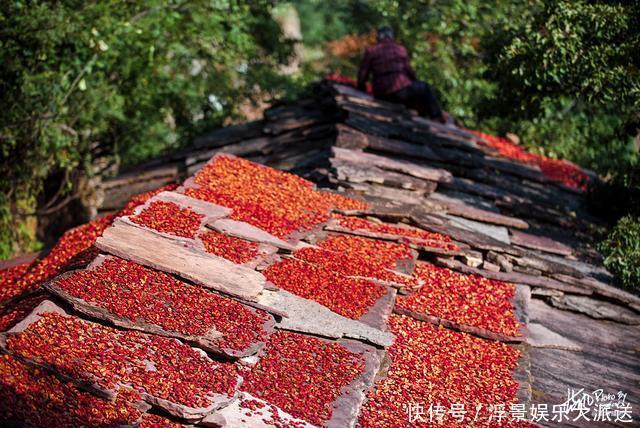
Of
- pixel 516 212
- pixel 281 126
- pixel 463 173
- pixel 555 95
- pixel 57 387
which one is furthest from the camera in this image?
pixel 281 126

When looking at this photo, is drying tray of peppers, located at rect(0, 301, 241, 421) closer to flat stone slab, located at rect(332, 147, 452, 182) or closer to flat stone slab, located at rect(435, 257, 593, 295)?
flat stone slab, located at rect(435, 257, 593, 295)

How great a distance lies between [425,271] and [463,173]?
12.4 feet

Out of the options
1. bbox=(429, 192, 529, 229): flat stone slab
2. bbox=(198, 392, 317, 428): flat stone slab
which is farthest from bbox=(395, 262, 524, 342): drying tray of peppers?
bbox=(198, 392, 317, 428): flat stone slab

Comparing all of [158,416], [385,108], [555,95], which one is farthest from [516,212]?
[158,416]

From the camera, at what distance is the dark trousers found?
13907mm

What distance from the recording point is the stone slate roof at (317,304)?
5.17m

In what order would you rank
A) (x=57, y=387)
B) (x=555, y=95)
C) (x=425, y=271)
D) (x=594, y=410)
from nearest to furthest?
(x=57, y=387) < (x=594, y=410) < (x=425, y=271) < (x=555, y=95)

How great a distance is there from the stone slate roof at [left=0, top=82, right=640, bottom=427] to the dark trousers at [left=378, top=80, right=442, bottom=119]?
2.95m

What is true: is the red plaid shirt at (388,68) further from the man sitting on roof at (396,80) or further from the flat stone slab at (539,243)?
the flat stone slab at (539,243)

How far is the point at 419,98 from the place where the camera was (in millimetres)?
14023

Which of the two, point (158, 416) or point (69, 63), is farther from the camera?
point (69, 63)

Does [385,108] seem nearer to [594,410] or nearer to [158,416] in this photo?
[594,410]

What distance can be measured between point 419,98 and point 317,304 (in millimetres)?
8245

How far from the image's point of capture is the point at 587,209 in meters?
11.6
